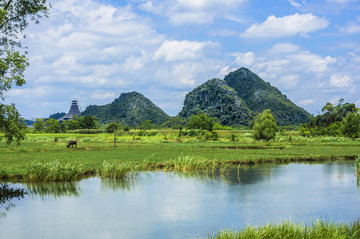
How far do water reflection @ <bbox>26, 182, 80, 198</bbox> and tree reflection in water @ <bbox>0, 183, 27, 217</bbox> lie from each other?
70 centimetres

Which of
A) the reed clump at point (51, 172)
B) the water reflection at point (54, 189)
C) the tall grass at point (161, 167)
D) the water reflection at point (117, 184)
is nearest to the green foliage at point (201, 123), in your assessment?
the tall grass at point (161, 167)

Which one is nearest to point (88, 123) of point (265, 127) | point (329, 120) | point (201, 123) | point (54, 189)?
point (201, 123)

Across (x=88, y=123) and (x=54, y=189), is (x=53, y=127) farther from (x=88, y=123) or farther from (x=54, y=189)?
(x=54, y=189)

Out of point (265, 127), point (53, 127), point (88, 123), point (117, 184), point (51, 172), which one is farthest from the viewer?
point (88, 123)

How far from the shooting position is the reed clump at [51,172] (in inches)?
1003

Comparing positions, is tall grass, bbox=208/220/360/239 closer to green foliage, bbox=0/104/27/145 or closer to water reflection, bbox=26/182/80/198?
water reflection, bbox=26/182/80/198

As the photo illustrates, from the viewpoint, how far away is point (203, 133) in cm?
8469

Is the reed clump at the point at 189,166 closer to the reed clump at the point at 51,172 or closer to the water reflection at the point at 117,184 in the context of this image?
the water reflection at the point at 117,184

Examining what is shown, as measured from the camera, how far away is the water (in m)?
15.8

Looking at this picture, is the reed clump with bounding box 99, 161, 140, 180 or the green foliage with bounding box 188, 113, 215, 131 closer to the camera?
the reed clump with bounding box 99, 161, 140, 180

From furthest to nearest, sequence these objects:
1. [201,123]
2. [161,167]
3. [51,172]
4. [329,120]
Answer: [201,123]
[329,120]
[161,167]
[51,172]

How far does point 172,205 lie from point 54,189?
882cm

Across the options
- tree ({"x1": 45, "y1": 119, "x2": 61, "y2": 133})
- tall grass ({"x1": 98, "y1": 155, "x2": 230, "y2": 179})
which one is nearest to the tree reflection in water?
tall grass ({"x1": 98, "y1": 155, "x2": 230, "y2": 179})

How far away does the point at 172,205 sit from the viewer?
19.8m
